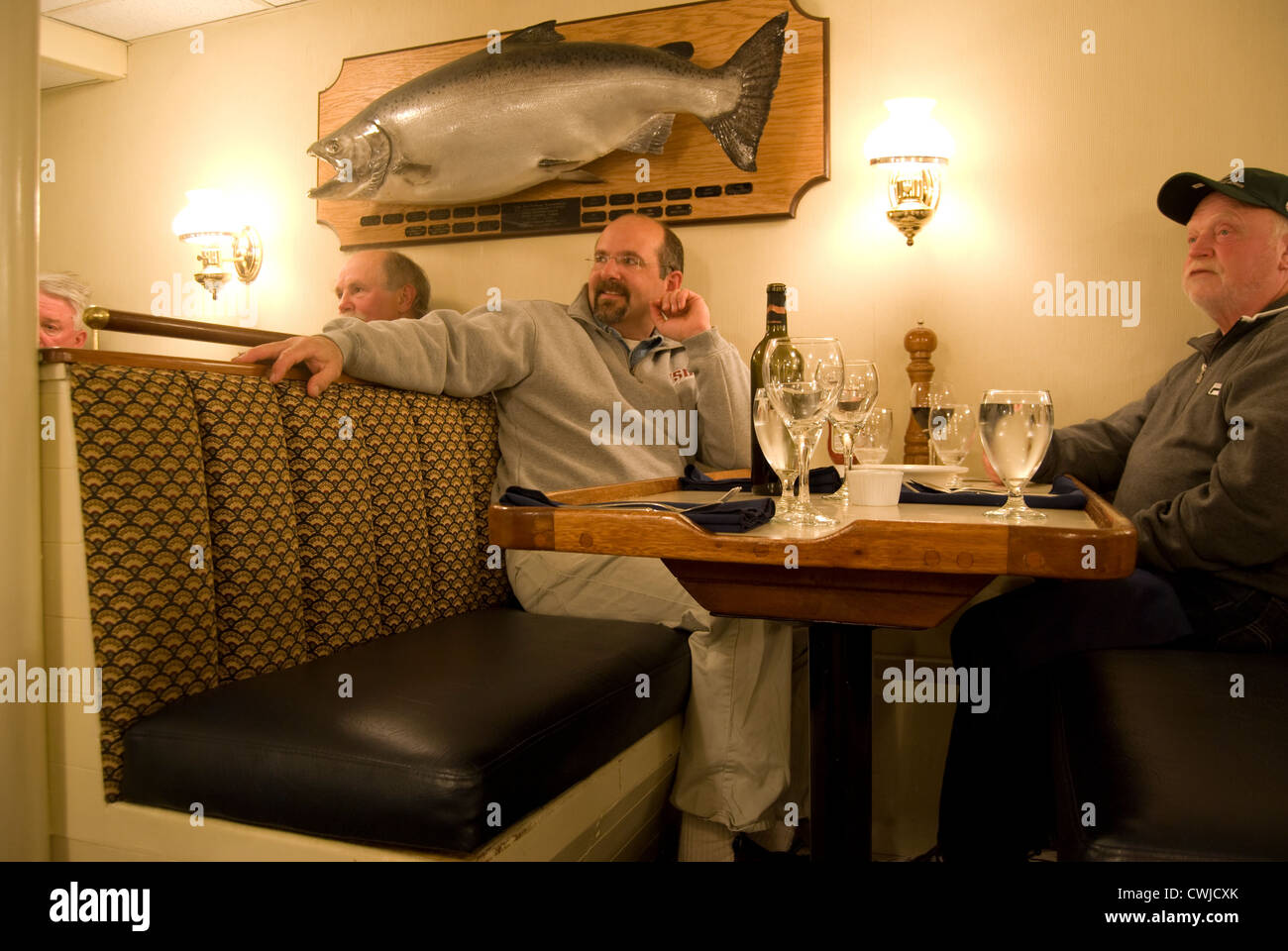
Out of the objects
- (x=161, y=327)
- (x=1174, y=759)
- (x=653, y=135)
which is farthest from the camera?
(x=653, y=135)

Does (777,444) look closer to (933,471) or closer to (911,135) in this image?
(933,471)

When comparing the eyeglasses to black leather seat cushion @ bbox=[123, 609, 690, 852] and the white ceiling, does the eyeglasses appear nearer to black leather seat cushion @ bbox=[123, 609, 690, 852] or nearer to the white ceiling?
black leather seat cushion @ bbox=[123, 609, 690, 852]

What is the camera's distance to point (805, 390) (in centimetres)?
132

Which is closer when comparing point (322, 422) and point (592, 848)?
point (592, 848)

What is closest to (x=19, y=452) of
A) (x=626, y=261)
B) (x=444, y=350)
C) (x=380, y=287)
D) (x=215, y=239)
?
(x=444, y=350)

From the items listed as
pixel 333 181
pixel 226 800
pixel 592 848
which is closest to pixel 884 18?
pixel 333 181

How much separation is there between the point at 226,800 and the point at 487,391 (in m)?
1.26

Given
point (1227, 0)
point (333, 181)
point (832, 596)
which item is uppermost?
point (1227, 0)

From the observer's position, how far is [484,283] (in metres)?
3.09

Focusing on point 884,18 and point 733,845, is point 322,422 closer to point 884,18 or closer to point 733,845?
point 733,845

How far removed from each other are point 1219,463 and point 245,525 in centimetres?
176

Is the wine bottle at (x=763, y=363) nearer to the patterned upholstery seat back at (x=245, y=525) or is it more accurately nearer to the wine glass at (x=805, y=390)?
the wine glass at (x=805, y=390)

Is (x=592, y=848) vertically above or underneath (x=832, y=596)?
underneath

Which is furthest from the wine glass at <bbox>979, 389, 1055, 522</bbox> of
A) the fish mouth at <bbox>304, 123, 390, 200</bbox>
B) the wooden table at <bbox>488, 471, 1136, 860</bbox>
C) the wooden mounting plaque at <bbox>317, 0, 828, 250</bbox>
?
the fish mouth at <bbox>304, 123, 390, 200</bbox>
